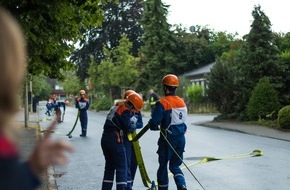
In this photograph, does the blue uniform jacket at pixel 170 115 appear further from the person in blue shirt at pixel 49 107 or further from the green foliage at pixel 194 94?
the person in blue shirt at pixel 49 107

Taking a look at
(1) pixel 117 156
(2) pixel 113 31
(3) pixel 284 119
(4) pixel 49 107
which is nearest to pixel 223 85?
(3) pixel 284 119

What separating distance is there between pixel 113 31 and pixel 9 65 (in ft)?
191

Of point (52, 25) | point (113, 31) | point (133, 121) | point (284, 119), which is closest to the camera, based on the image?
point (133, 121)

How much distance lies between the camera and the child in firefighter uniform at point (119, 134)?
6.67 meters

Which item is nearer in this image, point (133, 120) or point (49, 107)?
point (133, 120)

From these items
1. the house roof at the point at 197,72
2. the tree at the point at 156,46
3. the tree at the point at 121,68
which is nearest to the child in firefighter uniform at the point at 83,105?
the house roof at the point at 197,72

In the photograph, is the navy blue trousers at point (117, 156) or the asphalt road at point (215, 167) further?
the asphalt road at point (215, 167)

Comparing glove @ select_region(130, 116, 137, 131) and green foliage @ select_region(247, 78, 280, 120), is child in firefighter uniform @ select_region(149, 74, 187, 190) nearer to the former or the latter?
glove @ select_region(130, 116, 137, 131)

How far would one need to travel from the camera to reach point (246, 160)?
11.8 m

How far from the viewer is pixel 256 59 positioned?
2598cm

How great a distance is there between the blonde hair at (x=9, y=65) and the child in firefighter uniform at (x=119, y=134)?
5.04m

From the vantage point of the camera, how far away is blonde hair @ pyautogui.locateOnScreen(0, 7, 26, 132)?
159 centimetres

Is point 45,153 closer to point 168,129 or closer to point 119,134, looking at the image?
point 119,134

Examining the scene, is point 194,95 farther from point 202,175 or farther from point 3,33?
point 3,33
